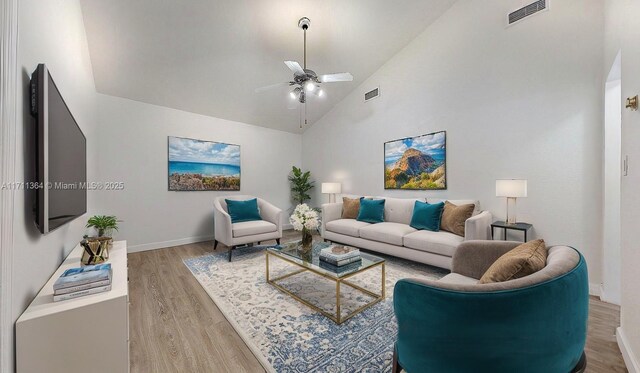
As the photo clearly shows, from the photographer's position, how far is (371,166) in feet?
15.4

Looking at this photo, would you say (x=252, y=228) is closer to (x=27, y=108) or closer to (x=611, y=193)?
(x=27, y=108)

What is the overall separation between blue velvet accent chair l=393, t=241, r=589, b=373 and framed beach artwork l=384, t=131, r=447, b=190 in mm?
2877

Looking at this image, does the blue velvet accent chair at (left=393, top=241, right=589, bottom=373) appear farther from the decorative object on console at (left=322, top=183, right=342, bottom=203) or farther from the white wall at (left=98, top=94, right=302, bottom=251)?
the white wall at (left=98, top=94, right=302, bottom=251)

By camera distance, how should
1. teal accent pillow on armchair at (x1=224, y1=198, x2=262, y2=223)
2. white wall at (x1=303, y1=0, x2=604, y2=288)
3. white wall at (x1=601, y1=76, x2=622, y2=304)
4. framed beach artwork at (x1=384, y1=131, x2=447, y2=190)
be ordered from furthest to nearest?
teal accent pillow on armchair at (x1=224, y1=198, x2=262, y2=223), framed beach artwork at (x1=384, y1=131, x2=447, y2=190), white wall at (x1=303, y1=0, x2=604, y2=288), white wall at (x1=601, y1=76, x2=622, y2=304)

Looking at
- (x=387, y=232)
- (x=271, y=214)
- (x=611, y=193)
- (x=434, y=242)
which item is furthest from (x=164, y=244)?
(x=611, y=193)

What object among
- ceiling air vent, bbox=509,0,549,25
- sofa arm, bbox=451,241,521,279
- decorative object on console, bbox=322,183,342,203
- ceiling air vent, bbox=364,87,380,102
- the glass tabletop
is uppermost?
ceiling air vent, bbox=509,0,549,25

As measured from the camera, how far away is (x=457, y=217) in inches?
121

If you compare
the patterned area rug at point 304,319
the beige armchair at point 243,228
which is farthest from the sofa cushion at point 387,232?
the beige armchair at point 243,228

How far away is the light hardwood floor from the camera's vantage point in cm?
154

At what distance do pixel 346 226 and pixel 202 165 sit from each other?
2922 millimetres

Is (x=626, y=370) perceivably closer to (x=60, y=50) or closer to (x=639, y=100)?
(x=639, y=100)

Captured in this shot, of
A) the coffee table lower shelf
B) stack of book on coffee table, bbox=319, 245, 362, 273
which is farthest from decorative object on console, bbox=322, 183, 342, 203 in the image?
stack of book on coffee table, bbox=319, 245, 362, 273

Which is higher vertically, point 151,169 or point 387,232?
point 151,169

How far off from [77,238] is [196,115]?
2.82 metres
